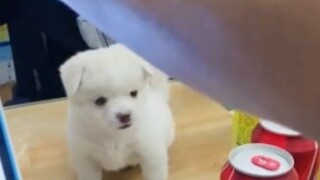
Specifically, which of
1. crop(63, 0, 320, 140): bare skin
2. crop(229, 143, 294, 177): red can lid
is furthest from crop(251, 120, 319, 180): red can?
crop(63, 0, 320, 140): bare skin

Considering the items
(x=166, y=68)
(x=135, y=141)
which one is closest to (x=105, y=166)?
(x=135, y=141)

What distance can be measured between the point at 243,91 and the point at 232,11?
3 centimetres

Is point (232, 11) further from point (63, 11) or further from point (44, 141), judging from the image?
point (63, 11)

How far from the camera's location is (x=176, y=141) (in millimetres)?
891

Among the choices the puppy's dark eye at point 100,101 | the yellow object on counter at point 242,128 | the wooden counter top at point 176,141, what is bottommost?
the wooden counter top at point 176,141

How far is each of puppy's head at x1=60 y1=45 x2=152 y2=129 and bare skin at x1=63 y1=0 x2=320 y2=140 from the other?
41 cm

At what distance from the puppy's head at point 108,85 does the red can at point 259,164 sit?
0.45ft

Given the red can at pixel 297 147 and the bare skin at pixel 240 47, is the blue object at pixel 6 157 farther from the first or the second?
the bare skin at pixel 240 47

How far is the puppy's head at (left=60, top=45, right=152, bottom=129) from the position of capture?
0.68 meters

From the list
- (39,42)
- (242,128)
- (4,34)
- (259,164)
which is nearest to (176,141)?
(242,128)

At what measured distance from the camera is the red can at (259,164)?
1.98 ft

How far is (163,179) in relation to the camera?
0.78 metres

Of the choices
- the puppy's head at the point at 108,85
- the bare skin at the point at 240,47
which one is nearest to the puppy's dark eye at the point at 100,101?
the puppy's head at the point at 108,85

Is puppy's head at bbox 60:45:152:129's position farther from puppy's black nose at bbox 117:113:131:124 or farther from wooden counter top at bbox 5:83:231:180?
wooden counter top at bbox 5:83:231:180
